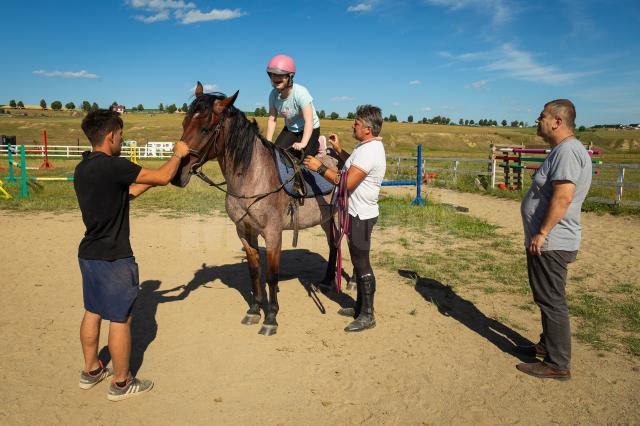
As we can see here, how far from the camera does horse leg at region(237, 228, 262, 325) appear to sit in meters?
4.79

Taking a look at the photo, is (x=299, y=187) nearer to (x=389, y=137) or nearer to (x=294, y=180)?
(x=294, y=180)

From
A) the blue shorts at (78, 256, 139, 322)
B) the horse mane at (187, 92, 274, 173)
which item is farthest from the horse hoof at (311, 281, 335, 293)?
the blue shorts at (78, 256, 139, 322)

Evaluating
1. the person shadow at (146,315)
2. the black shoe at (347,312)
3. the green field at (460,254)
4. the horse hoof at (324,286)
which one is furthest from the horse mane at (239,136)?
the green field at (460,254)

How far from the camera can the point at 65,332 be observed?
448 cm

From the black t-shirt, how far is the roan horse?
29.8 inches

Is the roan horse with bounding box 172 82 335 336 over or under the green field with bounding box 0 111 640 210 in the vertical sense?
under

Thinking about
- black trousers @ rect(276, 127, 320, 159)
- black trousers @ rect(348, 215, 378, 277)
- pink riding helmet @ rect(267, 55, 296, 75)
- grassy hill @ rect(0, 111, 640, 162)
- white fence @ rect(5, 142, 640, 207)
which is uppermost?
grassy hill @ rect(0, 111, 640, 162)

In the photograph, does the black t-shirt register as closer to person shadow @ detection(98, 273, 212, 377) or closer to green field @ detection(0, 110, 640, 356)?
person shadow @ detection(98, 273, 212, 377)

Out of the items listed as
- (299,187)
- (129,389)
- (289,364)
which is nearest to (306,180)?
(299,187)

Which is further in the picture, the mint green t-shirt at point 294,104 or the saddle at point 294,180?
the mint green t-shirt at point 294,104

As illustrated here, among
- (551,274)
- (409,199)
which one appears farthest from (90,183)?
(409,199)

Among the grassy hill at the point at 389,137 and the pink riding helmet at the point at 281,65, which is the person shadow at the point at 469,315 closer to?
the pink riding helmet at the point at 281,65

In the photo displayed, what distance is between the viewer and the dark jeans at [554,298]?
3.55 m

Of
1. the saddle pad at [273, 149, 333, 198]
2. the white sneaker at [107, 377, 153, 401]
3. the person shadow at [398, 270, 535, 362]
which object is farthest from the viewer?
the saddle pad at [273, 149, 333, 198]
